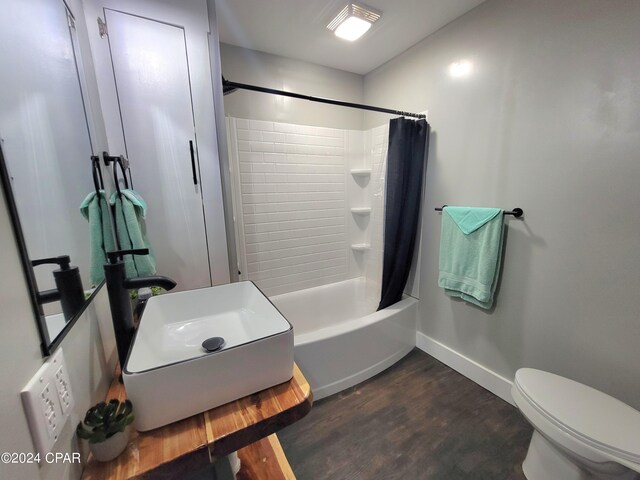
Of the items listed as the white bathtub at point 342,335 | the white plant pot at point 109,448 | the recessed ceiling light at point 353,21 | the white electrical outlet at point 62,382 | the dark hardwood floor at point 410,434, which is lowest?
the dark hardwood floor at point 410,434

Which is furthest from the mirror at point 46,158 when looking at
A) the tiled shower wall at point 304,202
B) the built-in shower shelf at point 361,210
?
the built-in shower shelf at point 361,210

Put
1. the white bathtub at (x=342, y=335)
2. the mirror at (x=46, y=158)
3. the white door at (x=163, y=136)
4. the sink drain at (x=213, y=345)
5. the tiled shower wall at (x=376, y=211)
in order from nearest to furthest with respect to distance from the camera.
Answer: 1. the mirror at (x=46, y=158)
2. the sink drain at (x=213, y=345)
3. the white door at (x=163, y=136)
4. the white bathtub at (x=342, y=335)
5. the tiled shower wall at (x=376, y=211)

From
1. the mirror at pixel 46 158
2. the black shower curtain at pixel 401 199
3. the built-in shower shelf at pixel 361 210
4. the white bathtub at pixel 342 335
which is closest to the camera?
the mirror at pixel 46 158

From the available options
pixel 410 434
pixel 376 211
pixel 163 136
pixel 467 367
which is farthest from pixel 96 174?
pixel 467 367

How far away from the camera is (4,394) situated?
1.16 feet

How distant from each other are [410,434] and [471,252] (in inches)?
47.5

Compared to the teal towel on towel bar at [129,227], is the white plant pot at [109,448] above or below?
below

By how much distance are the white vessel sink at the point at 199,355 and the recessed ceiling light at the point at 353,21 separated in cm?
179

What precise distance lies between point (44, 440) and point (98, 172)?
0.91 meters

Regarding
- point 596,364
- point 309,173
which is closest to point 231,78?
point 309,173

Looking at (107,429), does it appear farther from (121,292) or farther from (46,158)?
(46,158)

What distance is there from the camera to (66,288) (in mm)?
593

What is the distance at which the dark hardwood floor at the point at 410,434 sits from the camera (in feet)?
4.28

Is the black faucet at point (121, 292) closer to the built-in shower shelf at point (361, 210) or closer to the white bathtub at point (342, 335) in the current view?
the white bathtub at point (342, 335)
